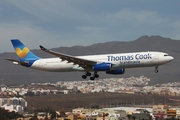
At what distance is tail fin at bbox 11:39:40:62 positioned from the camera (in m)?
74.8

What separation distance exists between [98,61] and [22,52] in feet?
49.7

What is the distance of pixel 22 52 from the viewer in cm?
7562

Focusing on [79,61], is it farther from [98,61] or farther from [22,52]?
[22,52]

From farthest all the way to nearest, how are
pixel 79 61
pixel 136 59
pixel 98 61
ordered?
pixel 79 61, pixel 98 61, pixel 136 59

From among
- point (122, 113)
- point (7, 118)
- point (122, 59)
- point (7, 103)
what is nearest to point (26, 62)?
point (122, 59)

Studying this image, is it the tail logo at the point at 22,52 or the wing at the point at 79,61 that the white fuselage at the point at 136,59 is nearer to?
the wing at the point at 79,61

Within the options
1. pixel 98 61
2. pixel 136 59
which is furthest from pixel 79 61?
pixel 136 59

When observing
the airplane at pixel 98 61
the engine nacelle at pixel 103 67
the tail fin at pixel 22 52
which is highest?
the tail fin at pixel 22 52

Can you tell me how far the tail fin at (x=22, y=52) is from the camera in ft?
245

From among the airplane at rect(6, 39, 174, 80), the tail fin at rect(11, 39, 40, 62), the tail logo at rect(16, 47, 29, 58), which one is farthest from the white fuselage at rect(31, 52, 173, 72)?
the tail logo at rect(16, 47, 29, 58)

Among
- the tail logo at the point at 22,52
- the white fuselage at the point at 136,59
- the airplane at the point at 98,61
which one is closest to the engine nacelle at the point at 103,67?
the airplane at the point at 98,61

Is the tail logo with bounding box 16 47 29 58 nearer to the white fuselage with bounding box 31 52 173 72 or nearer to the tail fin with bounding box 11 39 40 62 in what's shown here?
the tail fin with bounding box 11 39 40 62

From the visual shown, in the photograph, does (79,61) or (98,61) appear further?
(79,61)

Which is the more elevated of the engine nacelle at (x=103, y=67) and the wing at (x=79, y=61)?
the wing at (x=79, y=61)
